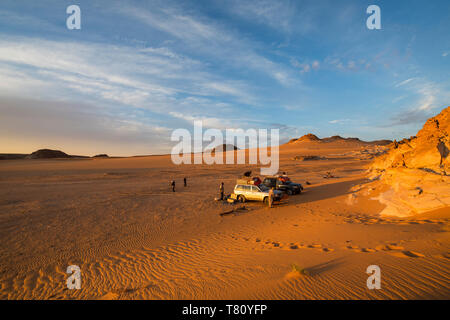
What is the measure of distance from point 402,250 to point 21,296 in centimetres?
1088

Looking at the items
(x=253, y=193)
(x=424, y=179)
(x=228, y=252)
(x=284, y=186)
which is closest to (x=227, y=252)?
(x=228, y=252)

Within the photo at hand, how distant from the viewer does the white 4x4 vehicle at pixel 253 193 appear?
51.3 ft

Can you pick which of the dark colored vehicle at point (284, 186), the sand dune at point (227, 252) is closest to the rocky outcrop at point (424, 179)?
the sand dune at point (227, 252)

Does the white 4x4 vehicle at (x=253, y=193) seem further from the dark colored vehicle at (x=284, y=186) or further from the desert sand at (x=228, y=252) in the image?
the dark colored vehicle at (x=284, y=186)

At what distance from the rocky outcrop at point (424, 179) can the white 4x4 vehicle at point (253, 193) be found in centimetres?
646

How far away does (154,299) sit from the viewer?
5043mm

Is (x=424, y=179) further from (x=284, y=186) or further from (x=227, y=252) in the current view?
(x=227, y=252)

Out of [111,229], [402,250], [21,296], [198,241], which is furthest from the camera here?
[111,229]
